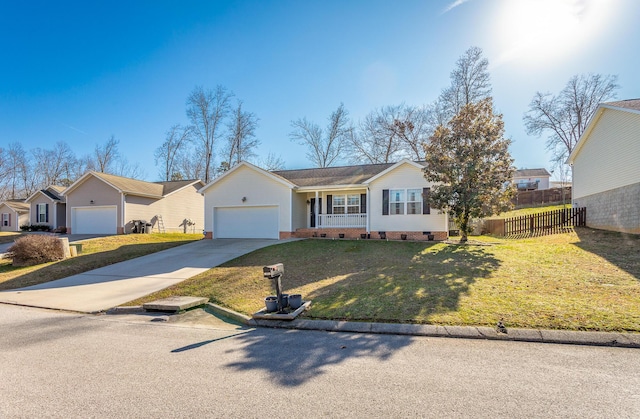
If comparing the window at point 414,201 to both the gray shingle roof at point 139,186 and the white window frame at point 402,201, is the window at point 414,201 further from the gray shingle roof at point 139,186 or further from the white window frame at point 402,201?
the gray shingle roof at point 139,186

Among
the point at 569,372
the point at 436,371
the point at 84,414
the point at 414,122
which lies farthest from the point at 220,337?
the point at 414,122

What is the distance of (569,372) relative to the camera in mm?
3688

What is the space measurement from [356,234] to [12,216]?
37.5m

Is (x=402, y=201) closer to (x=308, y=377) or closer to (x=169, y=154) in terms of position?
(x=308, y=377)

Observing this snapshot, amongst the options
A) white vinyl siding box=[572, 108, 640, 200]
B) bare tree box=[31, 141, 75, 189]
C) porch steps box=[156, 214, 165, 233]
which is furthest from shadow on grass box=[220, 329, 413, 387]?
bare tree box=[31, 141, 75, 189]

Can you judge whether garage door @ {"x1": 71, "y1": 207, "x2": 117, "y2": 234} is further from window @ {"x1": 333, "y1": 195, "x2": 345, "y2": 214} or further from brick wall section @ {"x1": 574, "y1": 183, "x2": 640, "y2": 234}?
brick wall section @ {"x1": 574, "y1": 183, "x2": 640, "y2": 234}

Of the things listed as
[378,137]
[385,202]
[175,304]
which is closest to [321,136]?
[378,137]

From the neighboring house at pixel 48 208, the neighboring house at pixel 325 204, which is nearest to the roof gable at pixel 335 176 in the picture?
the neighboring house at pixel 325 204

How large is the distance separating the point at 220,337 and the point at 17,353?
291cm

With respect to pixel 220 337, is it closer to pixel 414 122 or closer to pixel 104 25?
pixel 104 25

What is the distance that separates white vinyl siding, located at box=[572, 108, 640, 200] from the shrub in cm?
2585

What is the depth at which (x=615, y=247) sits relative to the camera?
11.0m

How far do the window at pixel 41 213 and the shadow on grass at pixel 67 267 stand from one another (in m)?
18.0

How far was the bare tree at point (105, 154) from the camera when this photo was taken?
146ft
